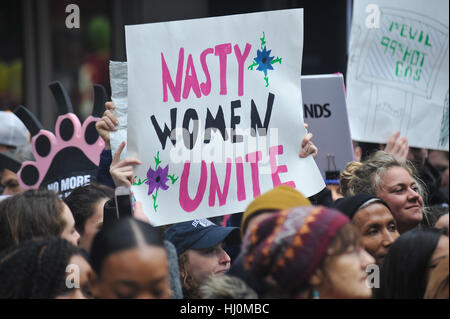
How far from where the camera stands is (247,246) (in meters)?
2.36

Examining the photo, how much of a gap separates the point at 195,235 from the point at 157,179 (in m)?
0.35

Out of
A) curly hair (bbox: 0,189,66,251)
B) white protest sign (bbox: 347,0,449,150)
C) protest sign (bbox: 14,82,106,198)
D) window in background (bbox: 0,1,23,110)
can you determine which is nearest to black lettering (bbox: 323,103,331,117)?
white protest sign (bbox: 347,0,449,150)

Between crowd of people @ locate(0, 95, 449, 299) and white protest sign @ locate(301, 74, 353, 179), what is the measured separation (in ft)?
0.68

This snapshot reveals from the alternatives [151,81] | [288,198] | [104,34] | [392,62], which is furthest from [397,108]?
[104,34]

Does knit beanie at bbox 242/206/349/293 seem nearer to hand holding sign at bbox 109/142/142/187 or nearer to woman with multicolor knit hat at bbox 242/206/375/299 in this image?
woman with multicolor knit hat at bbox 242/206/375/299

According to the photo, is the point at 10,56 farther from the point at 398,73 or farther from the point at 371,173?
the point at 371,173

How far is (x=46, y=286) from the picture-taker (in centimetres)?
254

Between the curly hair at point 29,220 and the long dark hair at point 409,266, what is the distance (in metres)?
1.32

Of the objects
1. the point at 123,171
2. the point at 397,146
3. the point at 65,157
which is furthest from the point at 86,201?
the point at 397,146

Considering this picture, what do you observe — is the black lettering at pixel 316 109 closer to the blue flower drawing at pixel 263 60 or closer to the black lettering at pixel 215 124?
the blue flower drawing at pixel 263 60

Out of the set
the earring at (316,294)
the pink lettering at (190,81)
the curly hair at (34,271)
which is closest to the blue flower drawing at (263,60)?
the pink lettering at (190,81)

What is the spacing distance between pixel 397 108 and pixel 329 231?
2771 millimetres

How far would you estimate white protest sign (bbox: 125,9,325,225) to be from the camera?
3578 mm
